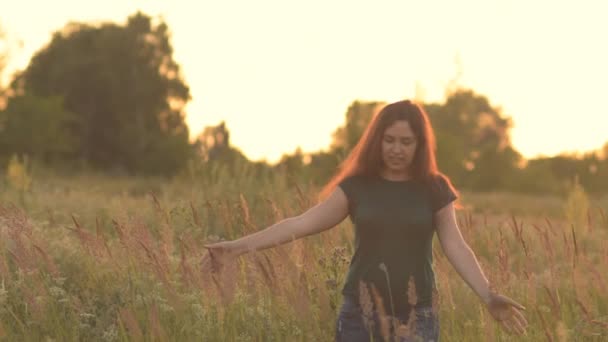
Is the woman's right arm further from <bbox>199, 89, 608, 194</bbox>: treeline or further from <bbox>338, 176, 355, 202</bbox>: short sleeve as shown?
<bbox>199, 89, 608, 194</bbox>: treeline

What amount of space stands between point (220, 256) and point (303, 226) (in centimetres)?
40

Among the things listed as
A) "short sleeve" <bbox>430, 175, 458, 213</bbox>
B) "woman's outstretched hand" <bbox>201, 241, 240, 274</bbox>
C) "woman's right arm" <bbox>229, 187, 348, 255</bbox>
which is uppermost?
"short sleeve" <bbox>430, 175, 458, 213</bbox>

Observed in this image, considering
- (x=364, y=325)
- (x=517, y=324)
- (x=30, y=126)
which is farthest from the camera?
(x=30, y=126)

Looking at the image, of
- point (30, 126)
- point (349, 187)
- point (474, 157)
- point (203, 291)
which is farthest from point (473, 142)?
point (349, 187)

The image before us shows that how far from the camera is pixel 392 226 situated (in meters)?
3.93

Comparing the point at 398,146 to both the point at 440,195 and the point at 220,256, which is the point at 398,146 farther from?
the point at 220,256

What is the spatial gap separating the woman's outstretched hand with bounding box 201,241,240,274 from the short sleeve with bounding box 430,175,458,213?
3.01 feet

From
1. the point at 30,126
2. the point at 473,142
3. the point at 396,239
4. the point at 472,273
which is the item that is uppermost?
the point at 30,126

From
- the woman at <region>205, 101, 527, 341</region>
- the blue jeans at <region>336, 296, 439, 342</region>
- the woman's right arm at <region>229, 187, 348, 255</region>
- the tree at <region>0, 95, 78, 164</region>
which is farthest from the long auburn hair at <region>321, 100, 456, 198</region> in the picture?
the tree at <region>0, 95, 78, 164</region>

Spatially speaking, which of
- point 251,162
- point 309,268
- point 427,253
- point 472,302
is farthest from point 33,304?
point 251,162

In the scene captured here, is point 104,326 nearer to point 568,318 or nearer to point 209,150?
point 568,318

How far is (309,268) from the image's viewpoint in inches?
212

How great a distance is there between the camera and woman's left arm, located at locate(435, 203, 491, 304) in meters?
3.90

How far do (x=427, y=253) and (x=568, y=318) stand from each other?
7.44ft
